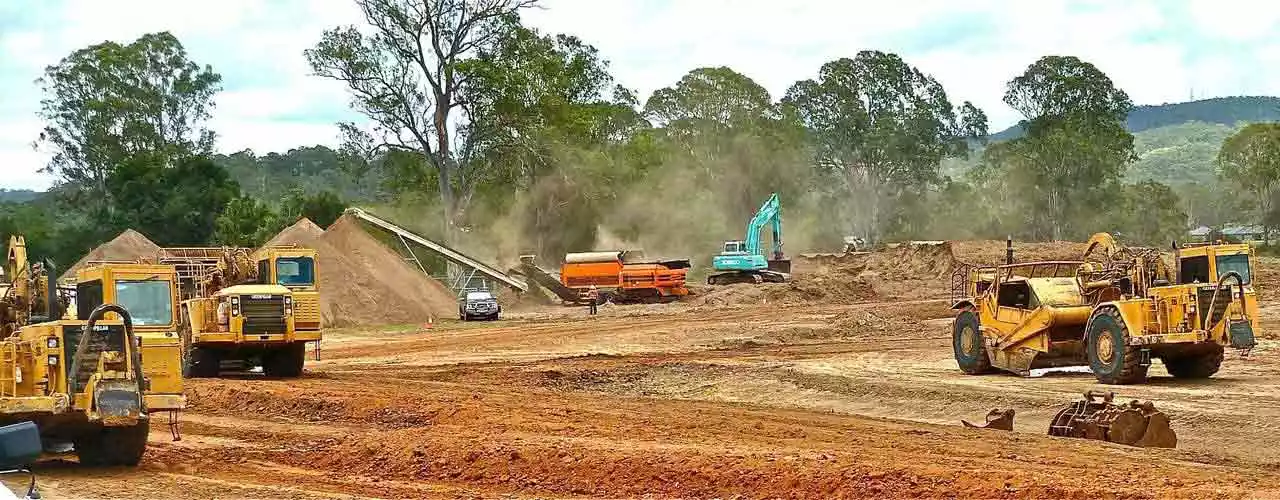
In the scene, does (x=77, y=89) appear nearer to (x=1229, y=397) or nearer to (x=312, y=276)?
(x=312, y=276)

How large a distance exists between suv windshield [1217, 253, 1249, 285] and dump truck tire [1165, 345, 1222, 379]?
123 centimetres

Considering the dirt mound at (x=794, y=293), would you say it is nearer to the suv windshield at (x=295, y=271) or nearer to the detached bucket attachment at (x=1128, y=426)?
the suv windshield at (x=295, y=271)

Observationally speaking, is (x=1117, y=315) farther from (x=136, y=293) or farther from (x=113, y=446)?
(x=113, y=446)

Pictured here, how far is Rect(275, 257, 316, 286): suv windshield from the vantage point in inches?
1094

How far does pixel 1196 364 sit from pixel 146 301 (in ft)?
54.1

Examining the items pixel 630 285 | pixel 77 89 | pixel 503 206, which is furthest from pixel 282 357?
pixel 77 89

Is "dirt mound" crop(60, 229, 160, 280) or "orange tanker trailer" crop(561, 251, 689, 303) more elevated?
"dirt mound" crop(60, 229, 160, 280)

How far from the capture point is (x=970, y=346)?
87.4 ft

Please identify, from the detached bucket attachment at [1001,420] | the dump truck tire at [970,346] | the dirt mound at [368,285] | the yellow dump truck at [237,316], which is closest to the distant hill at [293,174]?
the dirt mound at [368,285]

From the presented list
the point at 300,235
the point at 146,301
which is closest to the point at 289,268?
the point at 146,301

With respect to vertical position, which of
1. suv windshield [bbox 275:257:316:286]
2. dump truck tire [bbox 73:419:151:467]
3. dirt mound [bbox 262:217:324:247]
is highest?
dirt mound [bbox 262:217:324:247]

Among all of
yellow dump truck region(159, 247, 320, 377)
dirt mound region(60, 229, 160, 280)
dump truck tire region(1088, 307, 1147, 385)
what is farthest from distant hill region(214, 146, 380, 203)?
dump truck tire region(1088, 307, 1147, 385)

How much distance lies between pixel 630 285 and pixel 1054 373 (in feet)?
115

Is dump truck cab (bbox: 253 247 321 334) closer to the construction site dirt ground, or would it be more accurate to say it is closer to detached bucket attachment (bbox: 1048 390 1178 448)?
the construction site dirt ground
